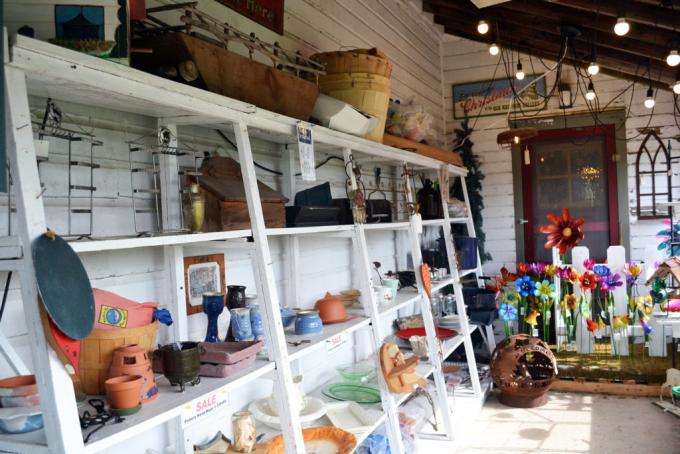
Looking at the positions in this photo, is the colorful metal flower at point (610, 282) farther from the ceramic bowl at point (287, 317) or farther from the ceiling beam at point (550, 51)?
the ceramic bowl at point (287, 317)

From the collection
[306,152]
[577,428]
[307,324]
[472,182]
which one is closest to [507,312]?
[577,428]

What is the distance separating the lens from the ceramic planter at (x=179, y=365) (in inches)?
63.2

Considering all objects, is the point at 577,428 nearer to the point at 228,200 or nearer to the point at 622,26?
the point at 622,26

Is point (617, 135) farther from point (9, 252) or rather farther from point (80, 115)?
point (9, 252)

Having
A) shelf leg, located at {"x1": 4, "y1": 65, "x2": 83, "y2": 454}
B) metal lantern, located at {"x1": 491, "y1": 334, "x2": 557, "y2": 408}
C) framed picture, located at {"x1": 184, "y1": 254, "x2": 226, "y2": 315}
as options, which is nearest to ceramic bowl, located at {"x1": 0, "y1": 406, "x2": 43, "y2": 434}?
shelf leg, located at {"x1": 4, "y1": 65, "x2": 83, "y2": 454}

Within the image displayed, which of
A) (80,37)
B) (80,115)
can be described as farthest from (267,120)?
(80,37)

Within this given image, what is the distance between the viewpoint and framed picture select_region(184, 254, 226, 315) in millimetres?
2148

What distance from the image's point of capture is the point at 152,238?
4.99ft

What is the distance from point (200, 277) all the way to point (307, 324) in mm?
466

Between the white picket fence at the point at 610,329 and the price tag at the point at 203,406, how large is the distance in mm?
3794

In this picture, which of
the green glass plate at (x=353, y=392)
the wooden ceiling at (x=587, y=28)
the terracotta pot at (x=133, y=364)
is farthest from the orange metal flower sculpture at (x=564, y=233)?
the terracotta pot at (x=133, y=364)

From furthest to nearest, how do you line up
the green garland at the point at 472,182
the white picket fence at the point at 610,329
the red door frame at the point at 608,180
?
the green garland at the point at 472,182
the red door frame at the point at 608,180
the white picket fence at the point at 610,329

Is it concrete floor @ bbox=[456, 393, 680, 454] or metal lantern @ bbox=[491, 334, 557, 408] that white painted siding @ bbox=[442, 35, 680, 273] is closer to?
metal lantern @ bbox=[491, 334, 557, 408]

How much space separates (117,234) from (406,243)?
302cm
